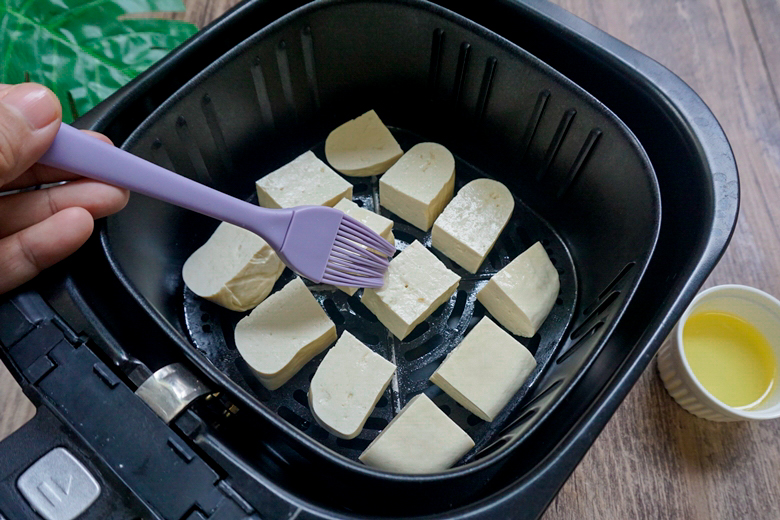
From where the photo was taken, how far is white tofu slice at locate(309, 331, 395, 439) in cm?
74

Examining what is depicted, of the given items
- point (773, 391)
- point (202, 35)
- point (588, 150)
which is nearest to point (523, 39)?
point (588, 150)

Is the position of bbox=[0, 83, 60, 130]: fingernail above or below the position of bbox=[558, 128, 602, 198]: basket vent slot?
above

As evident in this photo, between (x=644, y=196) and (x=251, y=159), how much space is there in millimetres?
631

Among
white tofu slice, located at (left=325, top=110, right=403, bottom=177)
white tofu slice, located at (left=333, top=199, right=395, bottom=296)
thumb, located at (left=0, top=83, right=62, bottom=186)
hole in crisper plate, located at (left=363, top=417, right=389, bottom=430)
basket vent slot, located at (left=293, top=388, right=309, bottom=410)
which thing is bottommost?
hole in crisper plate, located at (left=363, top=417, right=389, bottom=430)

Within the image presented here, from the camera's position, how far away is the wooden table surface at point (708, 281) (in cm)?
78

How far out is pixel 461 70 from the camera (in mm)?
865

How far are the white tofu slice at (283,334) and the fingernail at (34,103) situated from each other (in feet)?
1.21

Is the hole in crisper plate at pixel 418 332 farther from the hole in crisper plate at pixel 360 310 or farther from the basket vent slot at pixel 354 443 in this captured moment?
the basket vent slot at pixel 354 443

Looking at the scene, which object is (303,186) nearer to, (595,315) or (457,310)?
(457,310)

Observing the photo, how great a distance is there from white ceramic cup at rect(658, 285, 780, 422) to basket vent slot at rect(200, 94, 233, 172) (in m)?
0.74

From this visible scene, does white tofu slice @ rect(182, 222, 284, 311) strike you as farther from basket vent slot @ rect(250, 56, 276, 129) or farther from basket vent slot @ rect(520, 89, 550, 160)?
basket vent slot @ rect(520, 89, 550, 160)

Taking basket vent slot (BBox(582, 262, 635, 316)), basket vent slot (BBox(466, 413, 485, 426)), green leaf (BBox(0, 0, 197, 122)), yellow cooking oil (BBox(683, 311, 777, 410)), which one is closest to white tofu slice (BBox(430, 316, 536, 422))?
basket vent slot (BBox(466, 413, 485, 426))

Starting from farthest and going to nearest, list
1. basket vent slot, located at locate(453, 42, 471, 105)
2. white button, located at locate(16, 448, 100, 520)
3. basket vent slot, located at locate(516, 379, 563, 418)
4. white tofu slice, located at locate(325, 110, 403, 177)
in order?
white tofu slice, located at locate(325, 110, 403, 177), basket vent slot, located at locate(453, 42, 471, 105), basket vent slot, located at locate(516, 379, 563, 418), white button, located at locate(16, 448, 100, 520)

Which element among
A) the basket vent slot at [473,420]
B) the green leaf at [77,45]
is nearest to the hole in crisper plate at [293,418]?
the basket vent slot at [473,420]
